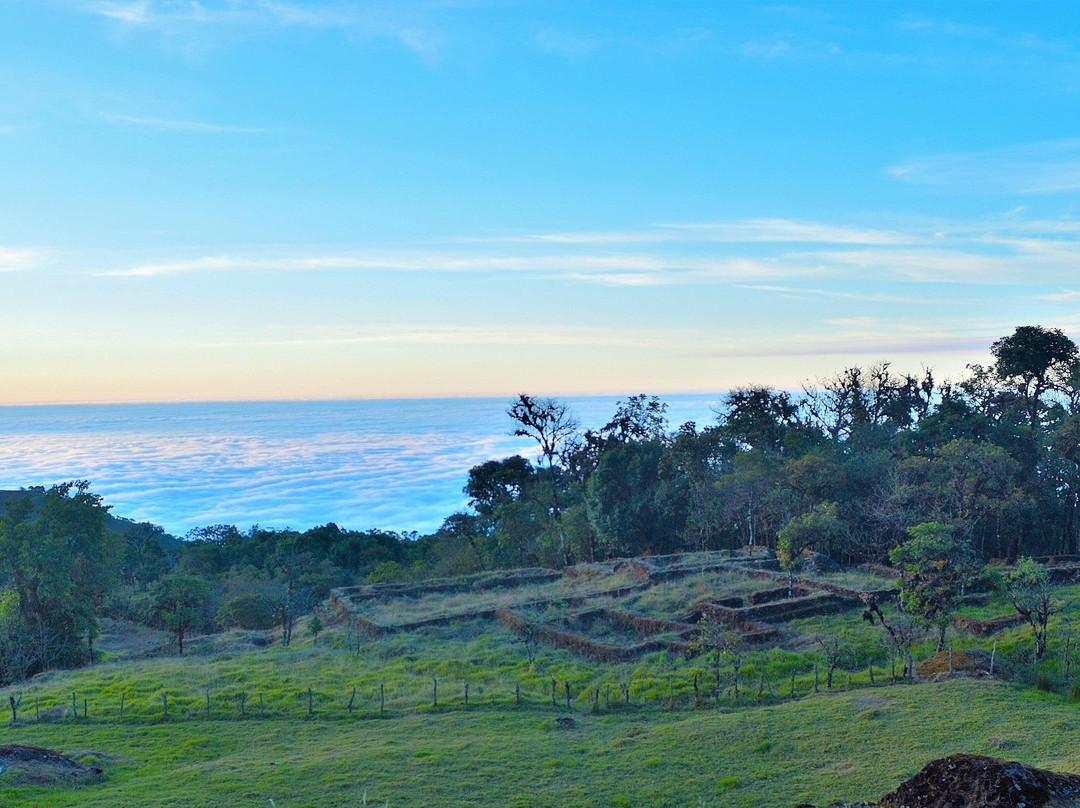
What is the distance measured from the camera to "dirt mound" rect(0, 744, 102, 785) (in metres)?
11.4

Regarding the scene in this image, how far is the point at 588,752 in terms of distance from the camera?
12.5 metres

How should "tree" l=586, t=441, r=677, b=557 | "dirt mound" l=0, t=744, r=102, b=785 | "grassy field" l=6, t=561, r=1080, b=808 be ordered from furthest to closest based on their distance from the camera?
"tree" l=586, t=441, r=677, b=557
"dirt mound" l=0, t=744, r=102, b=785
"grassy field" l=6, t=561, r=1080, b=808

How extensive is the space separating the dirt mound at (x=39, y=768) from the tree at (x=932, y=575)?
51.2 feet

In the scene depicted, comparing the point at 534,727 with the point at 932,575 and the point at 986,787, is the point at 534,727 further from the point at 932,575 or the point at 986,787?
the point at 986,787

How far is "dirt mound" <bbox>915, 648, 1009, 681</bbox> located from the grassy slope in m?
0.97

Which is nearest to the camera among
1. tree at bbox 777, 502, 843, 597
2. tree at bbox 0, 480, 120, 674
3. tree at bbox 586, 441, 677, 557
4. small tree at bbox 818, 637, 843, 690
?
small tree at bbox 818, 637, 843, 690

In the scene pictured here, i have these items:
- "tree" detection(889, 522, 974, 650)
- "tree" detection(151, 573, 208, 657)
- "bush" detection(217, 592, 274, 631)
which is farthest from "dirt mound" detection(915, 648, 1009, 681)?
"bush" detection(217, 592, 274, 631)

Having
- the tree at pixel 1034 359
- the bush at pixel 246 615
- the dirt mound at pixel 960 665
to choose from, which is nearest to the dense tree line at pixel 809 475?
the tree at pixel 1034 359

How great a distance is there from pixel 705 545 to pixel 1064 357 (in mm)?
18892

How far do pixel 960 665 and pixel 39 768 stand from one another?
1618cm

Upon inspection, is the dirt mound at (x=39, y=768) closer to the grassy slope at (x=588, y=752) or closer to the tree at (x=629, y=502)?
the grassy slope at (x=588, y=752)

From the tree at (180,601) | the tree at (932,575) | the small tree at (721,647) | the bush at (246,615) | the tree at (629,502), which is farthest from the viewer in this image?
the tree at (629,502)

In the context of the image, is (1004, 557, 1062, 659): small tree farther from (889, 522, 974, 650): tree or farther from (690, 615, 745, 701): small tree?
(690, 615, 745, 701): small tree

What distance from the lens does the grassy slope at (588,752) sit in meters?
10.5
